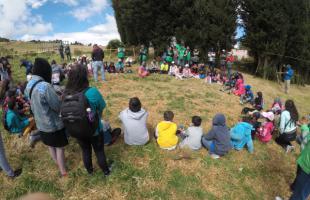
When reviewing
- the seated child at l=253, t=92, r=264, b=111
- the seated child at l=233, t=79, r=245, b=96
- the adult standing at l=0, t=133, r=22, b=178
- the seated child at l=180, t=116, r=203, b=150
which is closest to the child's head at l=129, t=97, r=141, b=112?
the seated child at l=180, t=116, r=203, b=150

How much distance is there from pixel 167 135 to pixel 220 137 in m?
1.21

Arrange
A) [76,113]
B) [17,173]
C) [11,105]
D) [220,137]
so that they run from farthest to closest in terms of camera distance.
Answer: [11,105]
[220,137]
[17,173]
[76,113]

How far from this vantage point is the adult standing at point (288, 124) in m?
6.50

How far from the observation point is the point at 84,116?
140 inches

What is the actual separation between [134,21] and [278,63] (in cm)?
1208

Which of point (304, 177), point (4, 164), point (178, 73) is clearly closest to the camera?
point (304, 177)

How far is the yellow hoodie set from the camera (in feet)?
18.8

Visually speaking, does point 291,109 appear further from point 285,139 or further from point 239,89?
point 239,89

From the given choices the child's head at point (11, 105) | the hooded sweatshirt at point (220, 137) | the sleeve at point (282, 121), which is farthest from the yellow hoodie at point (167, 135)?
the child's head at point (11, 105)

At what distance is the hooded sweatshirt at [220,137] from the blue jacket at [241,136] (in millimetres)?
482

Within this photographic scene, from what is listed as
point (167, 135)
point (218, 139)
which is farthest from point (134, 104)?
point (218, 139)

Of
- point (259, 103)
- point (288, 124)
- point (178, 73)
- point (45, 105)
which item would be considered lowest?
point (259, 103)

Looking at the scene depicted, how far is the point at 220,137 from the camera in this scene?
18.1ft

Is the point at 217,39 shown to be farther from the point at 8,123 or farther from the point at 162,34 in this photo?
the point at 8,123
